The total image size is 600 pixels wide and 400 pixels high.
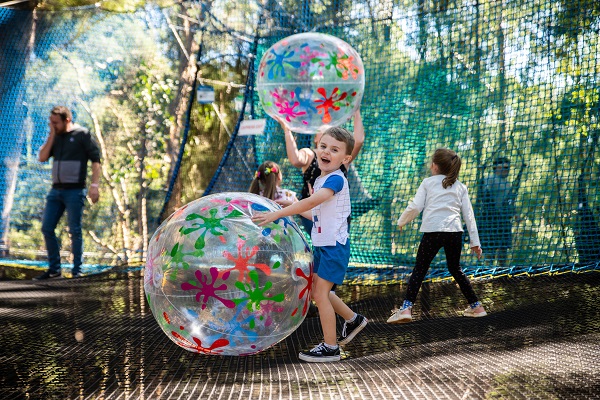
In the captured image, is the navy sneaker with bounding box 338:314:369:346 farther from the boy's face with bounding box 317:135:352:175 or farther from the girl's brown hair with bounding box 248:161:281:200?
the girl's brown hair with bounding box 248:161:281:200

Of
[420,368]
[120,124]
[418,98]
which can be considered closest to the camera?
[420,368]

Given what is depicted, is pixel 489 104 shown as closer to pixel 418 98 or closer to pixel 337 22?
pixel 418 98

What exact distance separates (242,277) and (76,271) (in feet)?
16.0

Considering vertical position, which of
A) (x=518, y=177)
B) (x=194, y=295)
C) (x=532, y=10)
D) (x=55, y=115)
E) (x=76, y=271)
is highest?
(x=532, y=10)

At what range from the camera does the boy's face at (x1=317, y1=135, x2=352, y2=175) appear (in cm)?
380

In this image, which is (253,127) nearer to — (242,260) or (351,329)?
(351,329)

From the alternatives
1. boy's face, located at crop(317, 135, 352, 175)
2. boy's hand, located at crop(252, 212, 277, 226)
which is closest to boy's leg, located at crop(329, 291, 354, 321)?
boy's face, located at crop(317, 135, 352, 175)

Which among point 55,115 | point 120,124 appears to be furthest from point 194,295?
point 120,124

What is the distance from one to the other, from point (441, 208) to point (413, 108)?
→ 91.7 inches

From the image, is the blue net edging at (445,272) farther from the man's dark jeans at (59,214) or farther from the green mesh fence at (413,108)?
the man's dark jeans at (59,214)

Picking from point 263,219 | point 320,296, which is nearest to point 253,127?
point 320,296

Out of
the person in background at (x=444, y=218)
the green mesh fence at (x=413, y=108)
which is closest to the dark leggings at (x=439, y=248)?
the person in background at (x=444, y=218)

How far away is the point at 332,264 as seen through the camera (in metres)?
3.71

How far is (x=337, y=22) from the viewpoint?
7.68 meters
